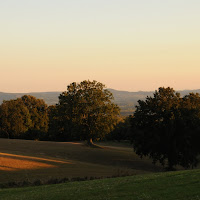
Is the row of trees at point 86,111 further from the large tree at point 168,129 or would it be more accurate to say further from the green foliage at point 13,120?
the green foliage at point 13,120

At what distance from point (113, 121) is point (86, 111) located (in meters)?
6.59

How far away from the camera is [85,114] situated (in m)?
80.9

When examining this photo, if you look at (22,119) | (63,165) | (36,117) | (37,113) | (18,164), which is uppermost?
(37,113)

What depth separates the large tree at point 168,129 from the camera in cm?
5588

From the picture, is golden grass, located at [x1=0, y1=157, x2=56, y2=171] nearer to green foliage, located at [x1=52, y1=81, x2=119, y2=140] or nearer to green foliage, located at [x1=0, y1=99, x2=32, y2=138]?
green foliage, located at [x1=52, y1=81, x2=119, y2=140]

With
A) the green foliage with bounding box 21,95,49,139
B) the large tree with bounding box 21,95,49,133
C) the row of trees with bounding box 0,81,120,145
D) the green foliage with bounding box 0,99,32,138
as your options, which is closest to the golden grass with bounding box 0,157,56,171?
the row of trees with bounding box 0,81,120,145

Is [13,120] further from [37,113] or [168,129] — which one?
[168,129]

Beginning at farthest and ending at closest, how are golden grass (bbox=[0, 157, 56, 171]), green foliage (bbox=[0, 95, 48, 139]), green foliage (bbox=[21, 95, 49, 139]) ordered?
green foliage (bbox=[21, 95, 49, 139]) → green foliage (bbox=[0, 95, 48, 139]) → golden grass (bbox=[0, 157, 56, 171])

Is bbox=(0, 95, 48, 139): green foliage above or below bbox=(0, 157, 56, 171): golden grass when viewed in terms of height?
above

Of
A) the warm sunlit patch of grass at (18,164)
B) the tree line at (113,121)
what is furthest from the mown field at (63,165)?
the tree line at (113,121)

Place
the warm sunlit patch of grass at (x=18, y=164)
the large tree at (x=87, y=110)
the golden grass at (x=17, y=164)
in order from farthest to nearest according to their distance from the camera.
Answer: the large tree at (x=87, y=110)
the warm sunlit patch of grass at (x=18, y=164)
the golden grass at (x=17, y=164)

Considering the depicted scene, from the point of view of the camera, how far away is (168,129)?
5625 cm

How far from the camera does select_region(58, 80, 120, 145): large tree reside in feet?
261

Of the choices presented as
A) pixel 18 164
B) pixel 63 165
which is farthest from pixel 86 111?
pixel 18 164
